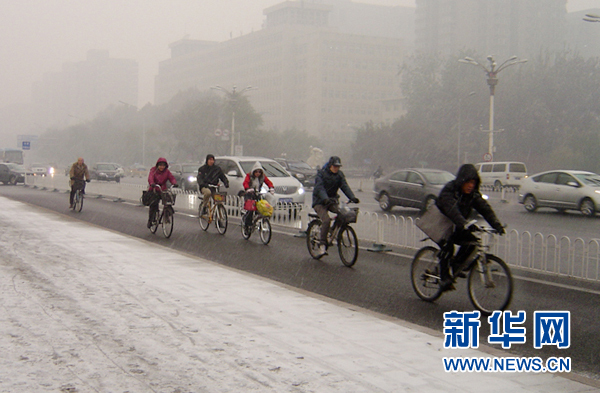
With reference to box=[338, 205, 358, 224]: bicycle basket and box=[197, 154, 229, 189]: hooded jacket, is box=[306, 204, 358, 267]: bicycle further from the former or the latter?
box=[197, 154, 229, 189]: hooded jacket

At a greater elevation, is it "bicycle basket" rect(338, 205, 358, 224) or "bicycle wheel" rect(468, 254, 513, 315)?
"bicycle basket" rect(338, 205, 358, 224)

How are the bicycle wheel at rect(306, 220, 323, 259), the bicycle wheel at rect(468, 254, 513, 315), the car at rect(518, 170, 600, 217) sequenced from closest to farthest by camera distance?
the bicycle wheel at rect(468, 254, 513, 315), the bicycle wheel at rect(306, 220, 323, 259), the car at rect(518, 170, 600, 217)

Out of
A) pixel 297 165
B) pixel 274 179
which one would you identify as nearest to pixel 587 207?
pixel 274 179

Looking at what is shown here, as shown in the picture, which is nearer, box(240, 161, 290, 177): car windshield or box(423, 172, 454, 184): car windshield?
box(240, 161, 290, 177): car windshield

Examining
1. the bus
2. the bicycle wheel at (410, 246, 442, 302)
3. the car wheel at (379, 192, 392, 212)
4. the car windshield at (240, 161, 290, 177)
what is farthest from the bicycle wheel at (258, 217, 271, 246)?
the bus

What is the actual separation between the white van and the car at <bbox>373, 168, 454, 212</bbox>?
791 inches

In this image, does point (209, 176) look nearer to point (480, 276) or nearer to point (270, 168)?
point (270, 168)

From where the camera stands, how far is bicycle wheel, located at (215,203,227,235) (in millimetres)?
15117

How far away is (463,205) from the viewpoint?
7.38m

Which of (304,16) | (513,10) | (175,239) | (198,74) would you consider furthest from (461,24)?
(175,239)

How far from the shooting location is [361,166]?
3216 inches

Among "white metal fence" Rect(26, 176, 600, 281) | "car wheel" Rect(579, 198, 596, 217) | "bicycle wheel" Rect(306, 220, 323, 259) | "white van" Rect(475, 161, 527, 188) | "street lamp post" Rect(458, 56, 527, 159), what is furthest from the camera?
"white van" Rect(475, 161, 527, 188)

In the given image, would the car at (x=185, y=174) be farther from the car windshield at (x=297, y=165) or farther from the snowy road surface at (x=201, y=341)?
the snowy road surface at (x=201, y=341)

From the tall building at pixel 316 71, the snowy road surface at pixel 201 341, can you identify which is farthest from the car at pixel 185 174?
the tall building at pixel 316 71
